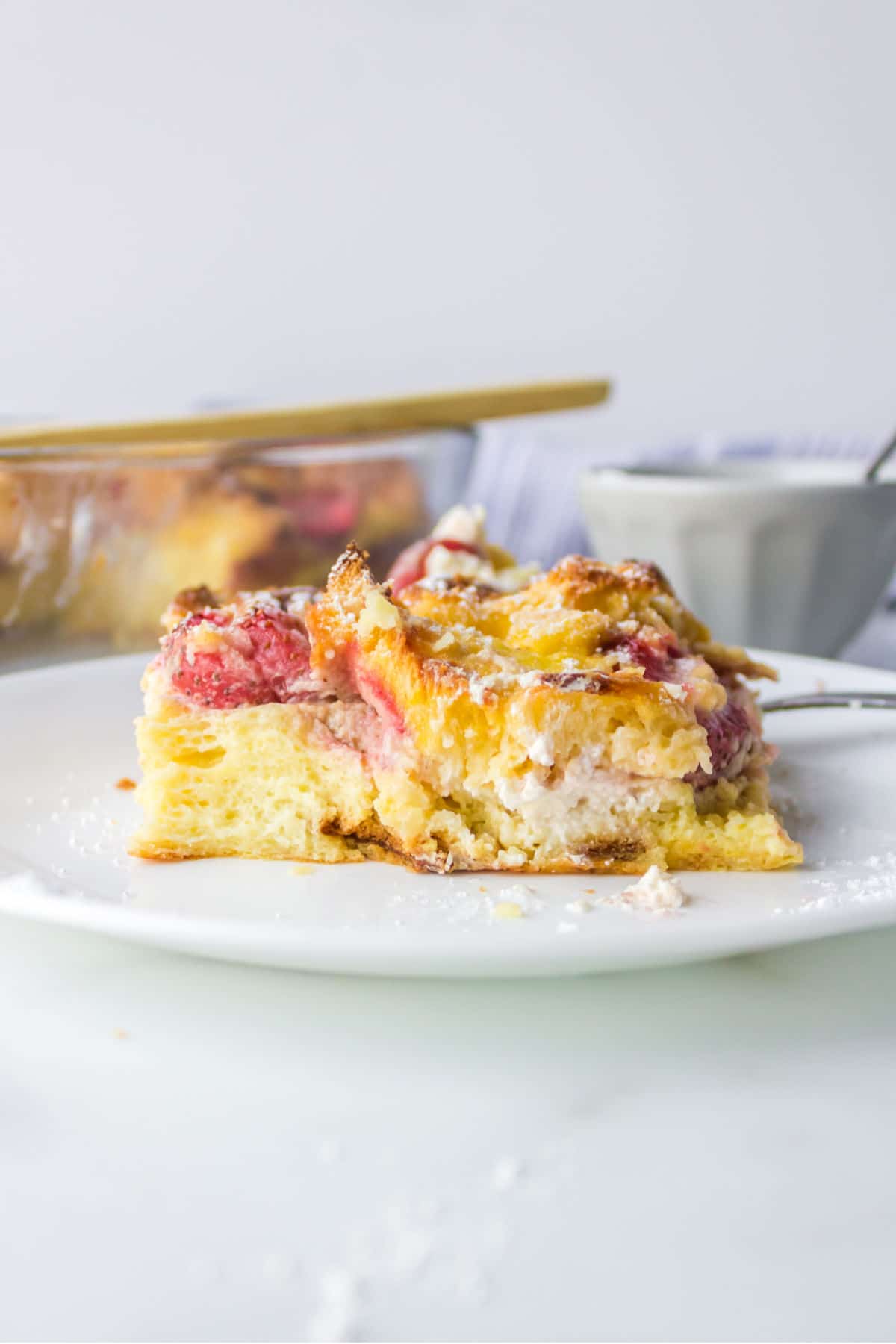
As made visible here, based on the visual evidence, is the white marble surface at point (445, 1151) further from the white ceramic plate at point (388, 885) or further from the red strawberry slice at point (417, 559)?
the red strawberry slice at point (417, 559)

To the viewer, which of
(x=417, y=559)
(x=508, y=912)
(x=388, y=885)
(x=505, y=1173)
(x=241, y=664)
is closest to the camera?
(x=505, y=1173)

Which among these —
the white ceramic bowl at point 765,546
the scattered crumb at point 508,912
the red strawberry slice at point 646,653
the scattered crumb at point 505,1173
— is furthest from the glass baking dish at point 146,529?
the scattered crumb at point 505,1173

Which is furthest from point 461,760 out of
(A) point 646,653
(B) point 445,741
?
(A) point 646,653

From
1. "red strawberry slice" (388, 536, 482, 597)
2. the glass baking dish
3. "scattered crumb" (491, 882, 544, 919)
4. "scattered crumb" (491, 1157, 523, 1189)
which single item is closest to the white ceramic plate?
"scattered crumb" (491, 882, 544, 919)

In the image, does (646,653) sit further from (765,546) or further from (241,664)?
(765,546)

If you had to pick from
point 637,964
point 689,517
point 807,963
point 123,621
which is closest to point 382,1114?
point 637,964
